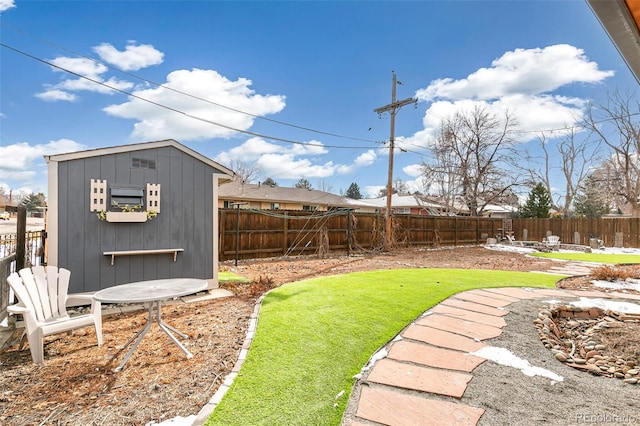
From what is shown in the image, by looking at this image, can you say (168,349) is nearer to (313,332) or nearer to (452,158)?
(313,332)

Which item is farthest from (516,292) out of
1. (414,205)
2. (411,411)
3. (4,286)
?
(414,205)

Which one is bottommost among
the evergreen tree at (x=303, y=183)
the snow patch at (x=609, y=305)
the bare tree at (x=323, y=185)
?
the snow patch at (x=609, y=305)

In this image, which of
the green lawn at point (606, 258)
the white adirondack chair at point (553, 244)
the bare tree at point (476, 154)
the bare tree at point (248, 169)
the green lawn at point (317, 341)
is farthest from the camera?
the bare tree at point (248, 169)

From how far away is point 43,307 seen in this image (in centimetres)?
329

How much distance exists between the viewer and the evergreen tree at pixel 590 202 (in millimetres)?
24344

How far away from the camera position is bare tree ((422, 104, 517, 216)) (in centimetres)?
2052

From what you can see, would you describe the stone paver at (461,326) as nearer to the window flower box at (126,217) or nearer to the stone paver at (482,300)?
the stone paver at (482,300)

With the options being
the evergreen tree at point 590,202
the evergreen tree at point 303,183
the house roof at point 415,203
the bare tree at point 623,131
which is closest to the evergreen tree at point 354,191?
the evergreen tree at point 303,183

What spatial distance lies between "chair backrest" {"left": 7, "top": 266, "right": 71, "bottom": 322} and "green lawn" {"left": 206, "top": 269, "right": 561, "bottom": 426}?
2253mm

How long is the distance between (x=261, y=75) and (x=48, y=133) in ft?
24.3

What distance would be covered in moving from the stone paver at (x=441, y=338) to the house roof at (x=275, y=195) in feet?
50.7

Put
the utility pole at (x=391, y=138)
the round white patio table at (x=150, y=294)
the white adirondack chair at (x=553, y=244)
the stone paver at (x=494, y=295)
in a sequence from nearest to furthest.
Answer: the round white patio table at (x=150, y=294) → the stone paver at (x=494, y=295) → the utility pole at (x=391, y=138) → the white adirondack chair at (x=553, y=244)

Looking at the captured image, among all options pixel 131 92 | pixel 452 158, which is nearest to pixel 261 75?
pixel 131 92

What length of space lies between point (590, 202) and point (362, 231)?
2531cm
